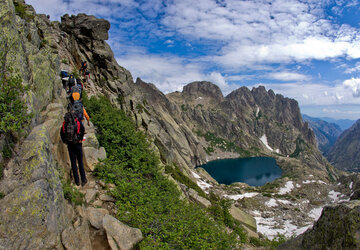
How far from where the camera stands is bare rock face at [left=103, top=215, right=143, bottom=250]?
21.6 feet

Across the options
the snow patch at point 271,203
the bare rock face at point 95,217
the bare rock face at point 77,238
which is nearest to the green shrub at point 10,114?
the bare rock face at point 77,238

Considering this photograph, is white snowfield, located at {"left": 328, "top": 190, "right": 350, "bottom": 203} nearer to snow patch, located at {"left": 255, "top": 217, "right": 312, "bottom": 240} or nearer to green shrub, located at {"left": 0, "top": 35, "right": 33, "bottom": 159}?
snow patch, located at {"left": 255, "top": 217, "right": 312, "bottom": 240}

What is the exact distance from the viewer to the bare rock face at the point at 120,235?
6590 millimetres

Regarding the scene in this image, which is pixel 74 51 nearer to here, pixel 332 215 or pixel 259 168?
pixel 332 215

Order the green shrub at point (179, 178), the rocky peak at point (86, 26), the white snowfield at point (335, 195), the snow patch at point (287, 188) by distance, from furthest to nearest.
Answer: the snow patch at point (287, 188) < the white snowfield at point (335, 195) < the rocky peak at point (86, 26) < the green shrub at point (179, 178)

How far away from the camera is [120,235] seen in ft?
22.4

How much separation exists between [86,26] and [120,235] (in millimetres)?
38273

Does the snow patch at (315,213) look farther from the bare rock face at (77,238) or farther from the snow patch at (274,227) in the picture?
the bare rock face at (77,238)

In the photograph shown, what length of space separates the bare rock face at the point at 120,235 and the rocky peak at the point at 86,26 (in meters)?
36.6

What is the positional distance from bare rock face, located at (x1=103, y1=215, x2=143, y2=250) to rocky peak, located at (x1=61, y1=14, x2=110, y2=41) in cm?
3663

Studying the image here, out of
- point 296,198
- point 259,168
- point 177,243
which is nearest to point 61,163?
point 177,243

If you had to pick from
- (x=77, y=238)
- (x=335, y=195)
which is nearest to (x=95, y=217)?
(x=77, y=238)

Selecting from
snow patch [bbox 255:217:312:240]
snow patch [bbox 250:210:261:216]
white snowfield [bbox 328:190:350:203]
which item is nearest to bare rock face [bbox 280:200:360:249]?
snow patch [bbox 255:217:312:240]

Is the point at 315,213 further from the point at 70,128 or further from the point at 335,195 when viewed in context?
the point at 70,128
